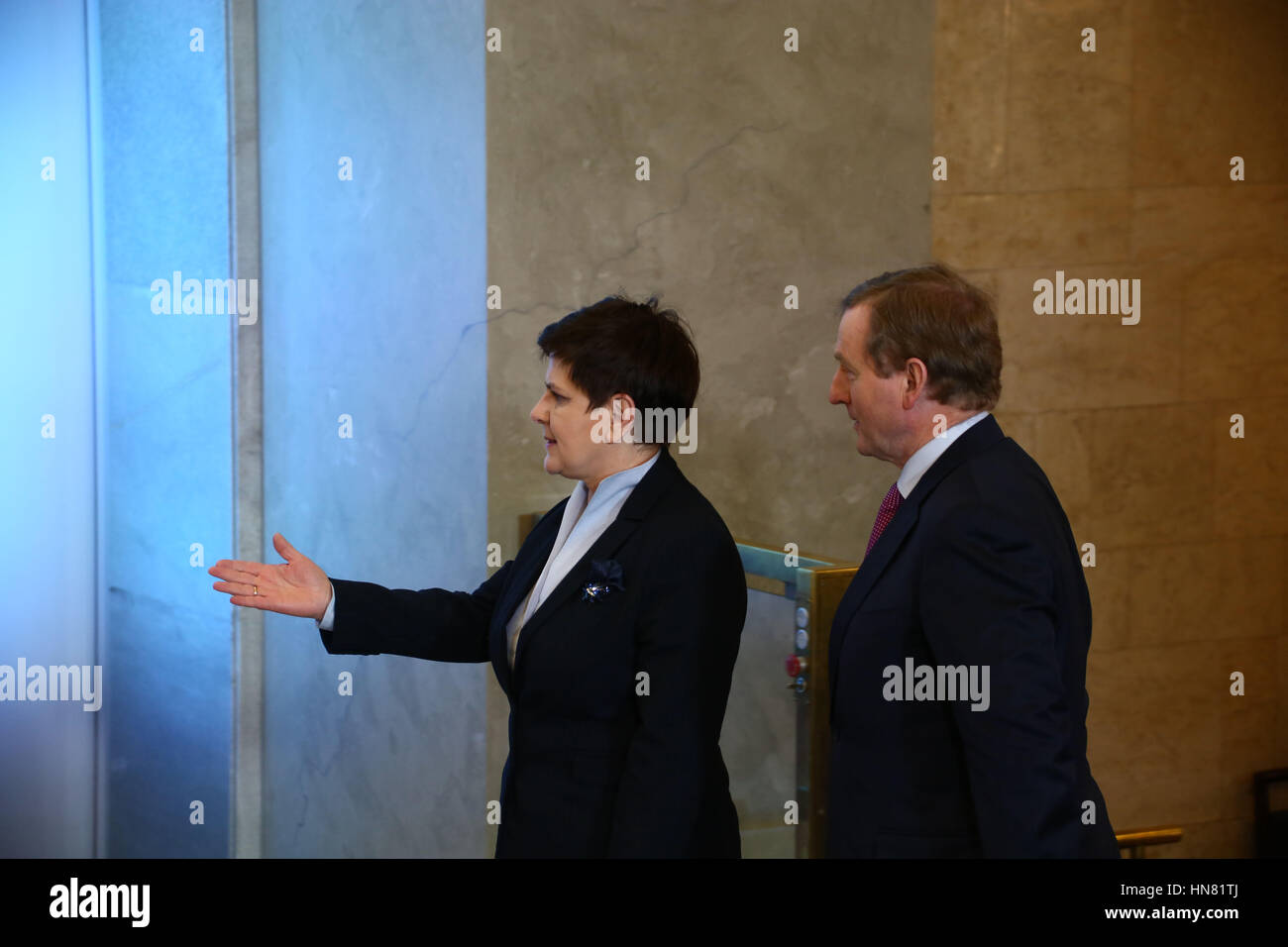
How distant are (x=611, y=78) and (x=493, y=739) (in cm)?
164

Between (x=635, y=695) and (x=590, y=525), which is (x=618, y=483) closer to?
(x=590, y=525)

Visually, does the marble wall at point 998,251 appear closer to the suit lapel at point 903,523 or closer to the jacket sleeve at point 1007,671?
the suit lapel at point 903,523

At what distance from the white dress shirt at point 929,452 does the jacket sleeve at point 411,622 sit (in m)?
0.83

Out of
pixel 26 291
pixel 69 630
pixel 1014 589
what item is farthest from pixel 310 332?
pixel 1014 589

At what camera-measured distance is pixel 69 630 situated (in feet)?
14.4

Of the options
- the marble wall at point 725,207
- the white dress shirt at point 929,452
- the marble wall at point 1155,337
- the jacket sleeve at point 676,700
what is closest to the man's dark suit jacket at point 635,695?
the jacket sleeve at point 676,700

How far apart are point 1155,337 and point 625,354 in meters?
2.38

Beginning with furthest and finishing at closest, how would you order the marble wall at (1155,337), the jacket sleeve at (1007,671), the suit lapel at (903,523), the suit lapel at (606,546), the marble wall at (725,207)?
1. the marble wall at (1155,337)
2. the marble wall at (725,207)
3. the suit lapel at (606,546)
4. the suit lapel at (903,523)
5. the jacket sleeve at (1007,671)

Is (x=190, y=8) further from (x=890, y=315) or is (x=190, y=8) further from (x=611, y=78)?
(x=890, y=315)

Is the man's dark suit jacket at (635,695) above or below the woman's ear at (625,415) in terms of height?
below

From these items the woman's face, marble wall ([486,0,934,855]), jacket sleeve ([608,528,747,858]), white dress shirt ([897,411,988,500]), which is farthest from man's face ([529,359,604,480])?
marble wall ([486,0,934,855])

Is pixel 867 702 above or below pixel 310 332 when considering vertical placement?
below

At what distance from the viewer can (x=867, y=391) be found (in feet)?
6.96

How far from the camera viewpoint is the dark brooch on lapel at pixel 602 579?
2.26m
